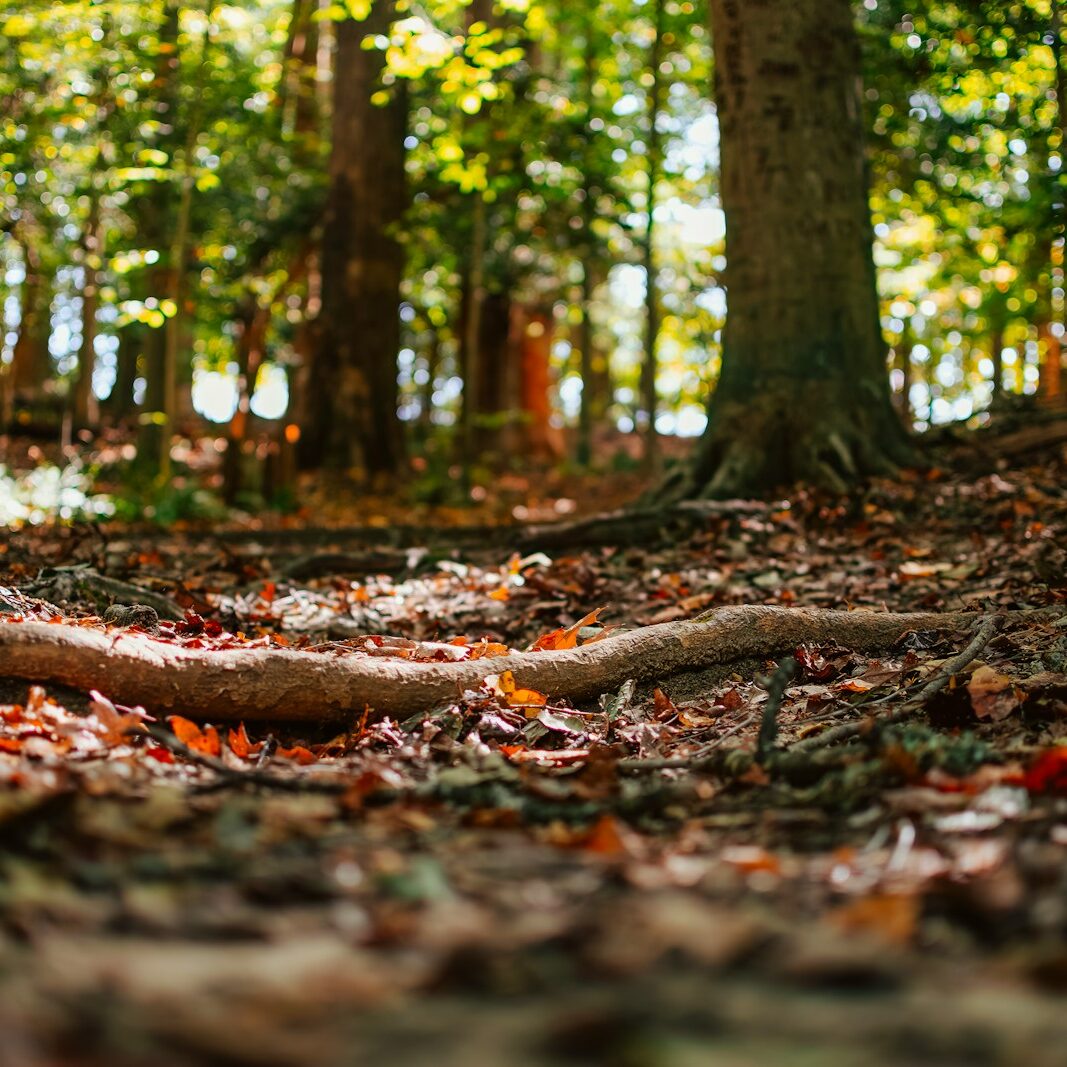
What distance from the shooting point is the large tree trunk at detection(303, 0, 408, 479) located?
11.4m

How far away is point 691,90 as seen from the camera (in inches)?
593

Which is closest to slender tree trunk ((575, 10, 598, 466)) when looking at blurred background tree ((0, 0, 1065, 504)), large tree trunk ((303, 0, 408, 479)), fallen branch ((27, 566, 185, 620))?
blurred background tree ((0, 0, 1065, 504))

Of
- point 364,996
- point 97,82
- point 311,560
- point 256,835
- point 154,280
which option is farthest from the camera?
point 154,280

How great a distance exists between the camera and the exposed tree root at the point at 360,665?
2.47 metres

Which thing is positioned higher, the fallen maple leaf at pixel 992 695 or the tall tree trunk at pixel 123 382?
the tall tree trunk at pixel 123 382

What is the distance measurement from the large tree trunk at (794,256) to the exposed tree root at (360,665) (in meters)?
2.94

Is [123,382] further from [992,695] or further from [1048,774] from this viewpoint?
[1048,774]

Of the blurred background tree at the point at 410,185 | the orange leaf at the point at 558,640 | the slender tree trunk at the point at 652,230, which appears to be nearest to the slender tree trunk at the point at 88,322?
the blurred background tree at the point at 410,185

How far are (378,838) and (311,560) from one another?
372cm

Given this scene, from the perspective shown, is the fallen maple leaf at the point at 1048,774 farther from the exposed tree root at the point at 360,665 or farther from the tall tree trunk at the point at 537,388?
the tall tree trunk at the point at 537,388

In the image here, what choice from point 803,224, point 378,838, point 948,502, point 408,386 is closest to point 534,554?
point 948,502

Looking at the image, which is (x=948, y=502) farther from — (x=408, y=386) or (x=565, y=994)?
(x=408, y=386)

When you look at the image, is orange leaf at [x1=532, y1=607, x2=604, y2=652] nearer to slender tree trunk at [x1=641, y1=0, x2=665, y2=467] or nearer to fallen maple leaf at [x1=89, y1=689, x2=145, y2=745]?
fallen maple leaf at [x1=89, y1=689, x2=145, y2=745]

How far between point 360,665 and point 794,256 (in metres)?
4.75
